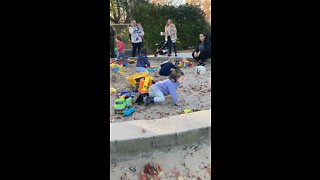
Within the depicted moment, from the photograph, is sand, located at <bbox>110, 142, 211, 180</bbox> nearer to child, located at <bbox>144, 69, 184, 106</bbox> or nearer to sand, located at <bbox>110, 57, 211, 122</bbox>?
sand, located at <bbox>110, 57, 211, 122</bbox>

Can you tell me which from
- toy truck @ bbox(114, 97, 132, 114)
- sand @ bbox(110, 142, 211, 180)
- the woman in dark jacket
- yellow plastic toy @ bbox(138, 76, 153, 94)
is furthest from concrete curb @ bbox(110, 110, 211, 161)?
the woman in dark jacket

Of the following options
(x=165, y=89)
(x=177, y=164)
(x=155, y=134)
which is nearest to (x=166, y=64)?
(x=165, y=89)

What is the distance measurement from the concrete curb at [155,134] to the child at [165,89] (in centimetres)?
101

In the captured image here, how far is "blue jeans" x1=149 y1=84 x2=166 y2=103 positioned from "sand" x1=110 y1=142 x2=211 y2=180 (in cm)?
132

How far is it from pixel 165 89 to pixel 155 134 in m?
1.52

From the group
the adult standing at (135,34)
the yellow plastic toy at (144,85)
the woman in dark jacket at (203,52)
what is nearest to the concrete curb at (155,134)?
the yellow plastic toy at (144,85)

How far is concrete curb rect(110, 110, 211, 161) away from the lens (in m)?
3.03

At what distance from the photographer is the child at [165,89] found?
14.5 feet

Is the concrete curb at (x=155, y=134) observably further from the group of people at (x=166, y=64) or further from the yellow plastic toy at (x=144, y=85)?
the yellow plastic toy at (x=144, y=85)
